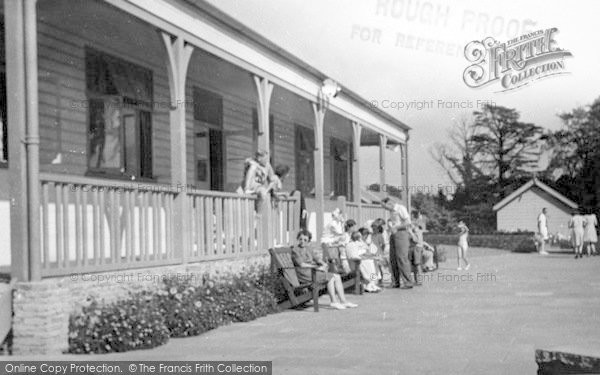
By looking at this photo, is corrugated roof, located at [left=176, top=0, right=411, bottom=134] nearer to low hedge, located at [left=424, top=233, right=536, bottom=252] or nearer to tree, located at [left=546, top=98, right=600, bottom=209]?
low hedge, located at [left=424, top=233, right=536, bottom=252]

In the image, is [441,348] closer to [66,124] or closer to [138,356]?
[138,356]

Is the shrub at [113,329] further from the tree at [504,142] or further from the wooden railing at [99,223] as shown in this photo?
the tree at [504,142]

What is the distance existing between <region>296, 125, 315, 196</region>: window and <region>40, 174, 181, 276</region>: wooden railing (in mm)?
11274

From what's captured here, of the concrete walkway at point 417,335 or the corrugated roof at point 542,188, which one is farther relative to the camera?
the corrugated roof at point 542,188

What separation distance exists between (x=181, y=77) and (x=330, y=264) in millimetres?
4081

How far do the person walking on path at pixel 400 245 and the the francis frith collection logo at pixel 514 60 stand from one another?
14.1 feet

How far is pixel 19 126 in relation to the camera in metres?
7.67

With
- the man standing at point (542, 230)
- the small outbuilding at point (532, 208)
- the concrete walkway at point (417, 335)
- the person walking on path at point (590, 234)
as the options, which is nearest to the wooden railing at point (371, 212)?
the concrete walkway at point (417, 335)

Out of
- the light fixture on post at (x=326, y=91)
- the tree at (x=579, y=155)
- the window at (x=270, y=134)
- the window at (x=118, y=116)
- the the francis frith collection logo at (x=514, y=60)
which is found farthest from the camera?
the tree at (x=579, y=155)

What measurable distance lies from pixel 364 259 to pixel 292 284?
11.7 feet

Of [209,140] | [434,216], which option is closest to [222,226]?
[209,140]

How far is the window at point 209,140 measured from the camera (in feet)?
51.2

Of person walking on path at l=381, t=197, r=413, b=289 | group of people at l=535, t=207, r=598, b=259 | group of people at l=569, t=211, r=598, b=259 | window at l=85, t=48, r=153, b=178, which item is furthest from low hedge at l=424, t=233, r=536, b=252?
window at l=85, t=48, r=153, b=178

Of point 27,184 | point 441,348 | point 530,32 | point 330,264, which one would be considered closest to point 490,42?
point 530,32
